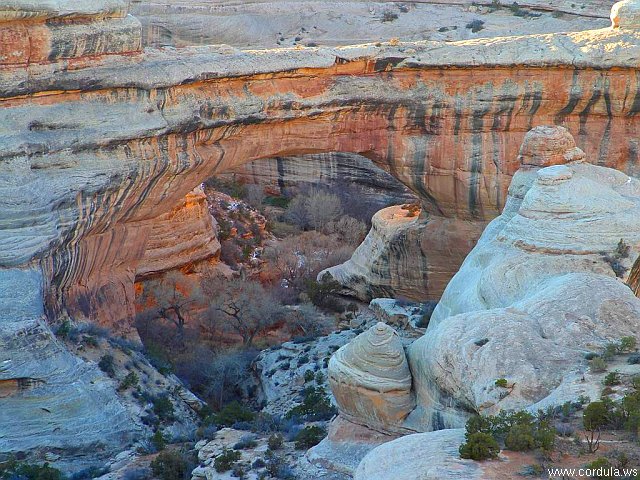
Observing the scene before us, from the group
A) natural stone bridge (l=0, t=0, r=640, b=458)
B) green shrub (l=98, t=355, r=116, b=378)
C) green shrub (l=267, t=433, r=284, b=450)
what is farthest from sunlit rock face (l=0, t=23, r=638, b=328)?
green shrub (l=267, t=433, r=284, b=450)

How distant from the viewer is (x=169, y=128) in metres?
23.7

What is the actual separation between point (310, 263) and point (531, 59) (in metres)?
8.58

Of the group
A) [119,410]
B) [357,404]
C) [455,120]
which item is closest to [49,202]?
[119,410]

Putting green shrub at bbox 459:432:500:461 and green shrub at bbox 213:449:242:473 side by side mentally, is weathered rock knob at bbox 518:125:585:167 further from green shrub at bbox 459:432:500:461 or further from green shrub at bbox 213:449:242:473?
green shrub at bbox 459:432:500:461

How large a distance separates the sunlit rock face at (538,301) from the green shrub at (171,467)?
11.9 feet

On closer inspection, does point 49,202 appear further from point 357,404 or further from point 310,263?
point 310,263

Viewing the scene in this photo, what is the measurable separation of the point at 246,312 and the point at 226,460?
1120cm

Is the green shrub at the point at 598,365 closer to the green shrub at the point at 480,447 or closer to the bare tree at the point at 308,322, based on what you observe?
the green shrub at the point at 480,447

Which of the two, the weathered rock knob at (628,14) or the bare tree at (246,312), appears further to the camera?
the bare tree at (246,312)

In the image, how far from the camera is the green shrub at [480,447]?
39.3 feet

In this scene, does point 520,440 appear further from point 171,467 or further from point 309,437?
point 171,467

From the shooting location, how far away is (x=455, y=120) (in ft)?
91.8

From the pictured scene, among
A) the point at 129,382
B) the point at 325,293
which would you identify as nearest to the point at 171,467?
the point at 129,382

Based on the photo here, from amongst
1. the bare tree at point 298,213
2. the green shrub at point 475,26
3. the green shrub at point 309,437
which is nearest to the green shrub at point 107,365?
the green shrub at point 309,437
